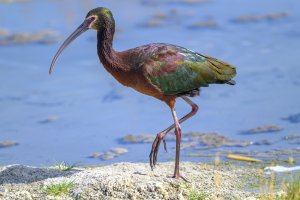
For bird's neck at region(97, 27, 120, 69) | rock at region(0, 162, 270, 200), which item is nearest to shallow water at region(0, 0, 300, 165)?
rock at region(0, 162, 270, 200)

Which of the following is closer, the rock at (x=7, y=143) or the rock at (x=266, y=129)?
the rock at (x=7, y=143)

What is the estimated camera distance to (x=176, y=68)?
8.82 meters

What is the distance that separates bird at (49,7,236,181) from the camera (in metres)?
8.59

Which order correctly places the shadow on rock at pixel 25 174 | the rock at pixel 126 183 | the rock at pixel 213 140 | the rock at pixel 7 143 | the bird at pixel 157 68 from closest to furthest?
the rock at pixel 126 183 → the shadow on rock at pixel 25 174 → the bird at pixel 157 68 → the rock at pixel 213 140 → the rock at pixel 7 143

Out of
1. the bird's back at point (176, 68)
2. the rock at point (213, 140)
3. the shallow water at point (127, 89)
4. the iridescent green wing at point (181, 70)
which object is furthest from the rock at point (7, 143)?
the iridescent green wing at point (181, 70)

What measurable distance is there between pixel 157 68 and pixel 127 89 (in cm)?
445

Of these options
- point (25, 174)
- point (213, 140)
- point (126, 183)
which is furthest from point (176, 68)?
point (213, 140)

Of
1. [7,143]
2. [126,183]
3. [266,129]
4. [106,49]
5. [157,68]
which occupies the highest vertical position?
[106,49]

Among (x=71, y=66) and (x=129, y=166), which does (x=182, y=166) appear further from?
(x=71, y=66)

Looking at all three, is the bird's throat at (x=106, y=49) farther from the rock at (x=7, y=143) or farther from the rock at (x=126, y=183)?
the rock at (x=7, y=143)

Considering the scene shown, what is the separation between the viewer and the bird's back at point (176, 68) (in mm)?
8617

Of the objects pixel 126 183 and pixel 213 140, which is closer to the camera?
pixel 126 183

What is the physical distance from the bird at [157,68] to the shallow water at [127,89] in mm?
1487

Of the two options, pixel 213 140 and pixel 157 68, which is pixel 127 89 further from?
pixel 157 68
